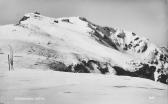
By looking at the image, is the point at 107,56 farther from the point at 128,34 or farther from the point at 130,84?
the point at 128,34

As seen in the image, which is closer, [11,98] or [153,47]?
[11,98]

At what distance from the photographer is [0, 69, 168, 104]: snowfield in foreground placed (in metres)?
10.2

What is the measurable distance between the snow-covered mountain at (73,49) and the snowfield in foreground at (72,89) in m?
17.7

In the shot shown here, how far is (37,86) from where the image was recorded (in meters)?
11.0

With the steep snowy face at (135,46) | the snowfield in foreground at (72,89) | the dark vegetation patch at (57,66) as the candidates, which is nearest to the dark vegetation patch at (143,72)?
the steep snowy face at (135,46)

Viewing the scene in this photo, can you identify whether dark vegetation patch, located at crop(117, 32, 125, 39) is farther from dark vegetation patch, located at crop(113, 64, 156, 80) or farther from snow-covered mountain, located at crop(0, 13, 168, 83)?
dark vegetation patch, located at crop(113, 64, 156, 80)

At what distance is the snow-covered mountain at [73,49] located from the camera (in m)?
47.6

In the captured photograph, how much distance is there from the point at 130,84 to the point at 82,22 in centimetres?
10958

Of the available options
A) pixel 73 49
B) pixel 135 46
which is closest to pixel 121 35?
pixel 135 46

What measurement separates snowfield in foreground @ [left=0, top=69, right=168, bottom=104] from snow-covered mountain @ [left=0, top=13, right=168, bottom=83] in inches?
695

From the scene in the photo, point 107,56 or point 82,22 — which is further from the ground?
point 82,22

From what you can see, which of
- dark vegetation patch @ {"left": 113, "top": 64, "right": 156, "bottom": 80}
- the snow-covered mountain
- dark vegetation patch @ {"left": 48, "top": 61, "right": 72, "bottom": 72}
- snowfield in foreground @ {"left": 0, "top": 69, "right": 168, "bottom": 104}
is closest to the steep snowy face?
the snow-covered mountain

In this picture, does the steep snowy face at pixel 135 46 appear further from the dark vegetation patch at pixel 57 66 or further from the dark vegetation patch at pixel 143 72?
the dark vegetation patch at pixel 57 66

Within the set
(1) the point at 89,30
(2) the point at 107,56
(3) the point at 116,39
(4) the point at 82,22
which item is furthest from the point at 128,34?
(2) the point at 107,56
